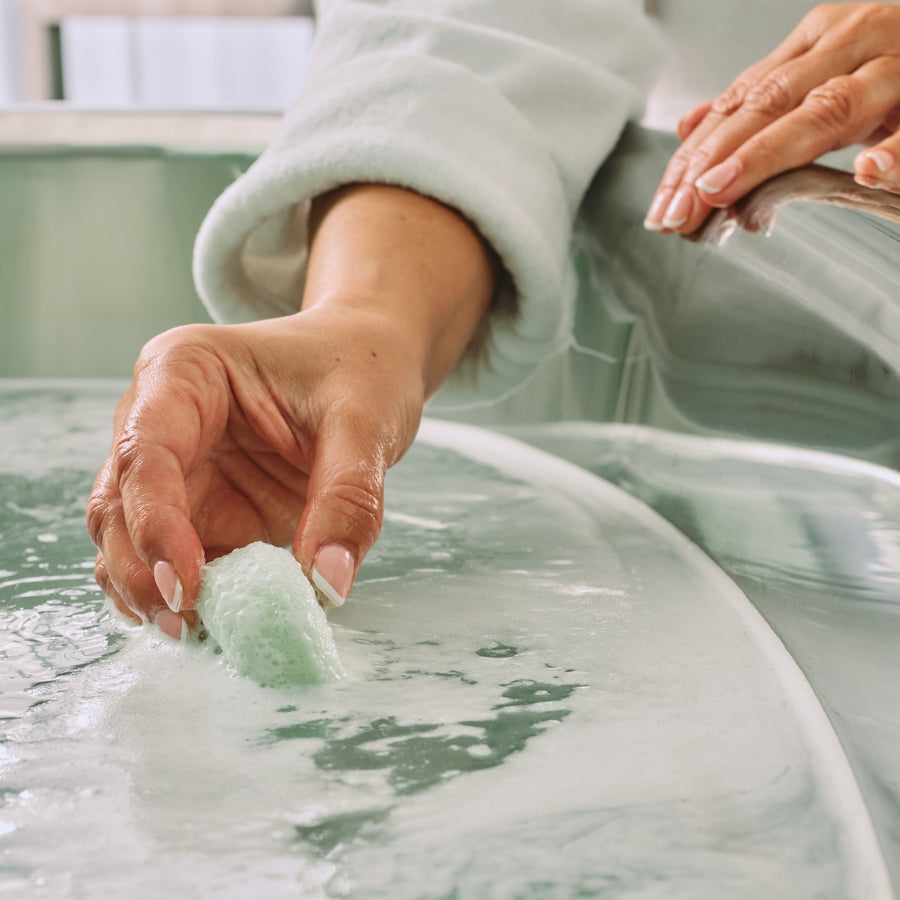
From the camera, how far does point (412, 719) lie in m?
0.32

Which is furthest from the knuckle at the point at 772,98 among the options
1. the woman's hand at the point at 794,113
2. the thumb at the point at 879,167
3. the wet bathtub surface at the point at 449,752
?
the wet bathtub surface at the point at 449,752

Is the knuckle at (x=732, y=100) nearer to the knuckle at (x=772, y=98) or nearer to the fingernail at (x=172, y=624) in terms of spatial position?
the knuckle at (x=772, y=98)

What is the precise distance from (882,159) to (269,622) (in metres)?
0.31

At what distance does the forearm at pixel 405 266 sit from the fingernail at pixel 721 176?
0.52 ft

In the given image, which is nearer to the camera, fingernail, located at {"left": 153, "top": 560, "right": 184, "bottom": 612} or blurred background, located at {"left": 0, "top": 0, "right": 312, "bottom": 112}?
fingernail, located at {"left": 153, "top": 560, "right": 184, "bottom": 612}

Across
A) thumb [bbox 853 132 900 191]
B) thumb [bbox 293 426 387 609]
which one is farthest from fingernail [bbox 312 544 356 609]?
thumb [bbox 853 132 900 191]

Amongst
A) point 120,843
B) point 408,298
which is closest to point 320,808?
point 120,843

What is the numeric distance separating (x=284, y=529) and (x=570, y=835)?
0.79 feet

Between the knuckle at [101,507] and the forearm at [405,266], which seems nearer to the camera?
the knuckle at [101,507]

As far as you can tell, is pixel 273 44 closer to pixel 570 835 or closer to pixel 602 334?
pixel 602 334

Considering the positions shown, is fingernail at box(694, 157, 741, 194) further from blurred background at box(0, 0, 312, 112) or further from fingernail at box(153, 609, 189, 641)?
blurred background at box(0, 0, 312, 112)

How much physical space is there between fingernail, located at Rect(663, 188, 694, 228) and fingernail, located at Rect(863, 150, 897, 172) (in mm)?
108

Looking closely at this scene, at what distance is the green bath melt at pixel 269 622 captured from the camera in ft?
1.08

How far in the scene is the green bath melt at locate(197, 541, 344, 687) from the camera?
33 centimetres
